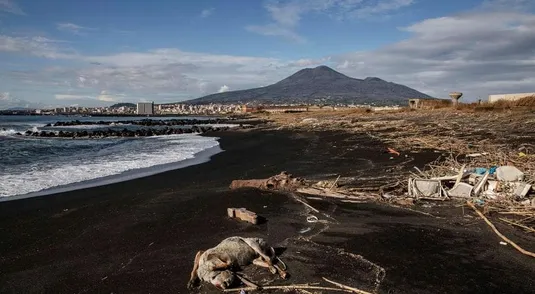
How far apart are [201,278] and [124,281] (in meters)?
1.23

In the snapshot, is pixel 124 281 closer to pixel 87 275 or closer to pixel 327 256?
pixel 87 275

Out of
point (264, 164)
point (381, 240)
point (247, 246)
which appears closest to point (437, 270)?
point (381, 240)

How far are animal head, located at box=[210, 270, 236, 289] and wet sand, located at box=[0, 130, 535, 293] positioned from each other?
0.17 metres

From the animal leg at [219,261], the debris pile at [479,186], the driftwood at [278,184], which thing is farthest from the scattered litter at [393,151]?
the animal leg at [219,261]

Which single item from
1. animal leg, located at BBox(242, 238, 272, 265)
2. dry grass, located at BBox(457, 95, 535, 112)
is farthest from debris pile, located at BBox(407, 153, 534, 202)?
dry grass, located at BBox(457, 95, 535, 112)

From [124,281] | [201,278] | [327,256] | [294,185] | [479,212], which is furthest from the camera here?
[294,185]

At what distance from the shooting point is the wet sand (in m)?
5.26

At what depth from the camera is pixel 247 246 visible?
5.54 meters

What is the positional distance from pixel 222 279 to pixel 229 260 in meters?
0.42

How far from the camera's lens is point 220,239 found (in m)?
6.91

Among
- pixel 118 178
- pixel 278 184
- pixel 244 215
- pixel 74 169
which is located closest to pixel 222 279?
pixel 244 215

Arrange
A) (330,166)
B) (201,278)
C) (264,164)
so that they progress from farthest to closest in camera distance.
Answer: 1. (264,164)
2. (330,166)
3. (201,278)

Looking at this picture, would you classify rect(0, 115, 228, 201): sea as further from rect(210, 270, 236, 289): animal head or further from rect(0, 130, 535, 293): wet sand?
rect(210, 270, 236, 289): animal head

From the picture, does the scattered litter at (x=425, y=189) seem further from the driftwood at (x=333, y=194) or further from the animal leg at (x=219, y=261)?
the animal leg at (x=219, y=261)
